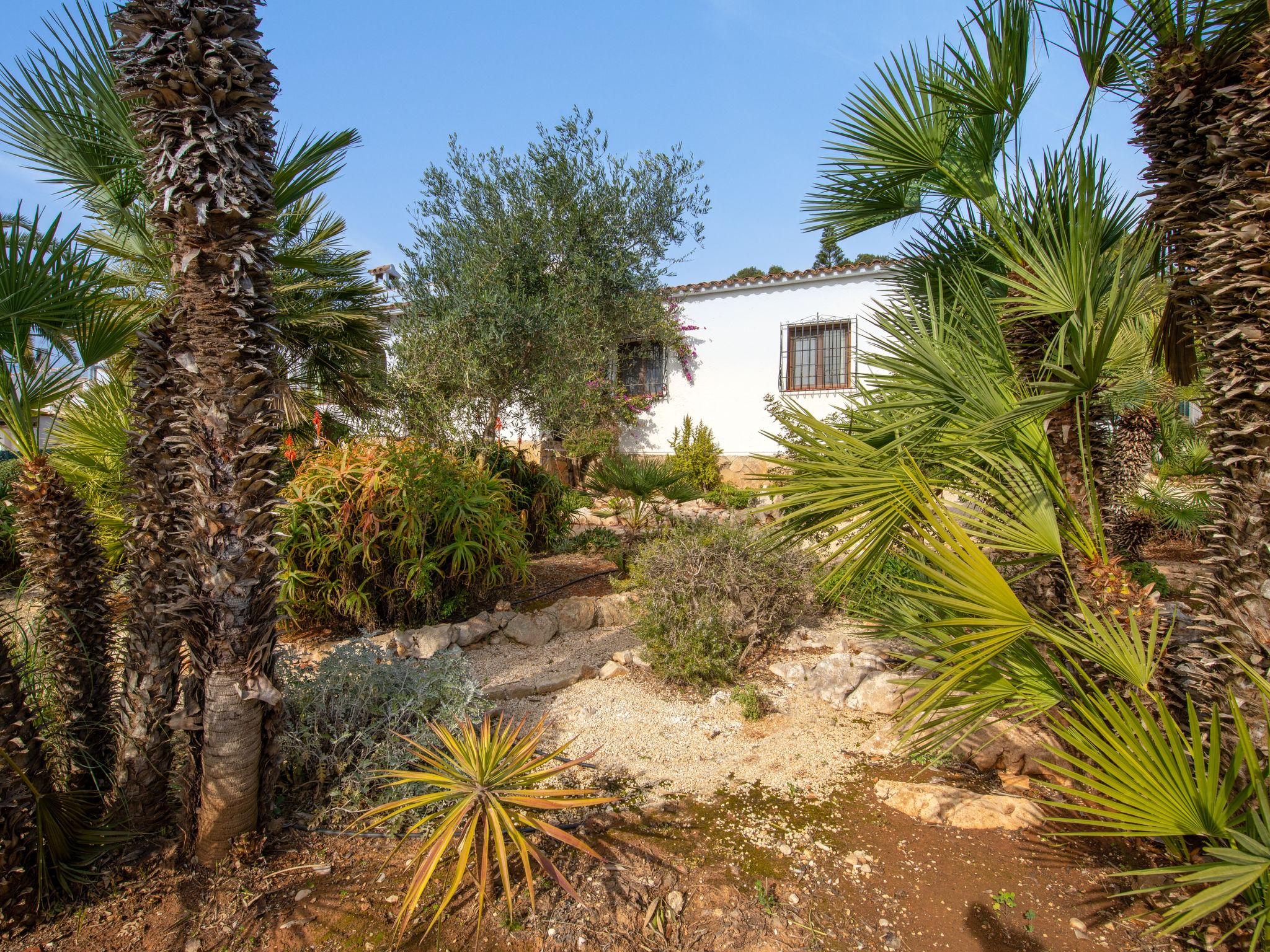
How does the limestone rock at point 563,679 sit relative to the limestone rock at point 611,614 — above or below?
below

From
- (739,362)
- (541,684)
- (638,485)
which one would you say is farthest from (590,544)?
(739,362)

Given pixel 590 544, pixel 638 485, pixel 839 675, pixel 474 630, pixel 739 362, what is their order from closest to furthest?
pixel 839 675 < pixel 474 630 < pixel 638 485 < pixel 590 544 < pixel 739 362

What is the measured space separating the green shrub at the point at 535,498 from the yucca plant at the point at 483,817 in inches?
179

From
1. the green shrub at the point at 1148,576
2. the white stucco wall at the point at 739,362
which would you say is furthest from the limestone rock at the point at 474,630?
the white stucco wall at the point at 739,362

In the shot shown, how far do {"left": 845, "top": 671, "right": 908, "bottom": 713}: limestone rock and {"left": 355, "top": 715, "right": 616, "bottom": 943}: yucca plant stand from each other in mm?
2388

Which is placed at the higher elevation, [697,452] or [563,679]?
Result: [697,452]

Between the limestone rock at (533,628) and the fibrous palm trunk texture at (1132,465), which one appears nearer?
the limestone rock at (533,628)

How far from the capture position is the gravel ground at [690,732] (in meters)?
3.35

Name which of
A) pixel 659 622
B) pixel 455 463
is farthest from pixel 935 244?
pixel 455 463

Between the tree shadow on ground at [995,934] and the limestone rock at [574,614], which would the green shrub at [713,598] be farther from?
the tree shadow on ground at [995,934]

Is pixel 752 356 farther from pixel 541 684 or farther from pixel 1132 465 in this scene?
pixel 541 684

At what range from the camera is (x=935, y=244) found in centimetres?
391

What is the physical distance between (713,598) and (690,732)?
0.98 metres

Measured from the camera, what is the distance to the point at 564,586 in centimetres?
662
